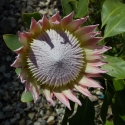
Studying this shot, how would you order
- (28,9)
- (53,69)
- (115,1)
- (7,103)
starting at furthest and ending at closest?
(28,9) → (7,103) → (115,1) → (53,69)

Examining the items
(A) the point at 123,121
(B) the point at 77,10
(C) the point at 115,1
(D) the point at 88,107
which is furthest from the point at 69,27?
(A) the point at 123,121

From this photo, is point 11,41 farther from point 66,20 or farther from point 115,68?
point 115,68

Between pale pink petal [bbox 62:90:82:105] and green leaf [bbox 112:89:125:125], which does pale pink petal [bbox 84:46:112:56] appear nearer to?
pale pink petal [bbox 62:90:82:105]

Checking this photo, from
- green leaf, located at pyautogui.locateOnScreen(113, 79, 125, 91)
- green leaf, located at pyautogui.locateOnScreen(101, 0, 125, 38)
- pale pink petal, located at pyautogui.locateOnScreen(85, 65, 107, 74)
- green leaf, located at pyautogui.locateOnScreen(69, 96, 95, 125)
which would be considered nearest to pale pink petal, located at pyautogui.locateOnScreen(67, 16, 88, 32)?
pale pink petal, located at pyautogui.locateOnScreen(85, 65, 107, 74)

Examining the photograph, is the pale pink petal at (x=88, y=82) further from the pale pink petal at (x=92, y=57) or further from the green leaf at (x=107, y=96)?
the green leaf at (x=107, y=96)

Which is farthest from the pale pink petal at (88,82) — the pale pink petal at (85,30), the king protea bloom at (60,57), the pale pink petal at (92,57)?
the pale pink petal at (85,30)

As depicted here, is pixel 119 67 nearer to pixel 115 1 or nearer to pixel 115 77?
pixel 115 77
